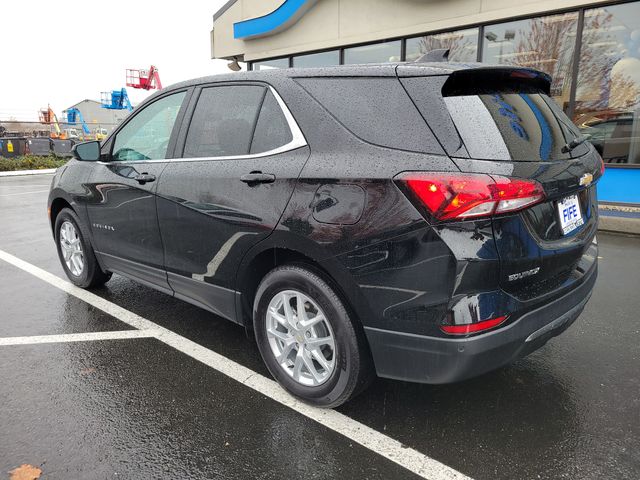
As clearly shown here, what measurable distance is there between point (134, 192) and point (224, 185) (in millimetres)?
1085

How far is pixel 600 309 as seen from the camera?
4094mm

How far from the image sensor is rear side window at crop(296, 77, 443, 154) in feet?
7.26

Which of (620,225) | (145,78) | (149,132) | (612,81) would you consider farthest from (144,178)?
(145,78)

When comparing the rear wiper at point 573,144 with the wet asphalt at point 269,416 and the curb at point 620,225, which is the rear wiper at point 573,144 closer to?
the wet asphalt at point 269,416

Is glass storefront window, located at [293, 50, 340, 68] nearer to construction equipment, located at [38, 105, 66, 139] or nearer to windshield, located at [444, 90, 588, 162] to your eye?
windshield, located at [444, 90, 588, 162]

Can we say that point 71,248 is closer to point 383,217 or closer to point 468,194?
point 383,217

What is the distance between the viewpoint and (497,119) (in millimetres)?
2271

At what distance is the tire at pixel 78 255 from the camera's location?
174 inches

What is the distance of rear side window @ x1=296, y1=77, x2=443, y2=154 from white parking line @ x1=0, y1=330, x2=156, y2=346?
7.44ft

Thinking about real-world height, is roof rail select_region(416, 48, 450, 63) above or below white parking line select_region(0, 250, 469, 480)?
above

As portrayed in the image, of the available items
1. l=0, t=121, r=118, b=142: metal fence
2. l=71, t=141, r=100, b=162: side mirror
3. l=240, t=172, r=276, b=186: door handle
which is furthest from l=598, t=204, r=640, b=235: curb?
l=0, t=121, r=118, b=142: metal fence

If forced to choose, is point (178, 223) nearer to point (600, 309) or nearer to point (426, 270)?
point (426, 270)

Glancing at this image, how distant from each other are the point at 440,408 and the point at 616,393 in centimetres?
106

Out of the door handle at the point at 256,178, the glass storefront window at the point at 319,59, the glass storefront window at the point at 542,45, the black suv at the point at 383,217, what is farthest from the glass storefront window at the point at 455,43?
the door handle at the point at 256,178
